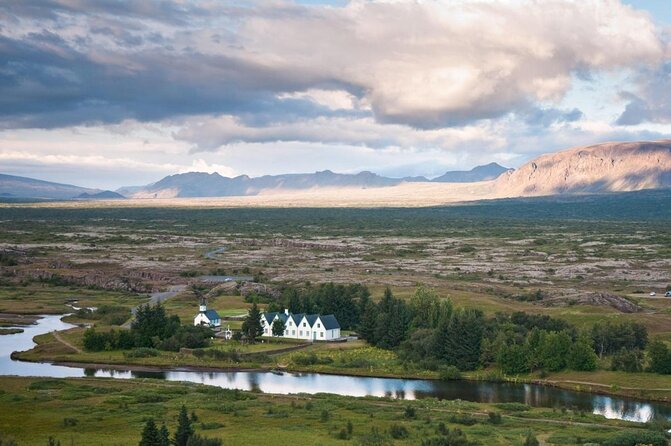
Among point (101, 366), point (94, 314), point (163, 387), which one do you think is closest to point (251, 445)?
point (163, 387)

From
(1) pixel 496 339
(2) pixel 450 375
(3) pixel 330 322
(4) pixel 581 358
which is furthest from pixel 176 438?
(3) pixel 330 322

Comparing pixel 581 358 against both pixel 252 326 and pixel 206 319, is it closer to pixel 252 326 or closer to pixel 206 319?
pixel 252 326

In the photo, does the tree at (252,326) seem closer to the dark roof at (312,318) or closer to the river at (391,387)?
the dark roof at (312,318)

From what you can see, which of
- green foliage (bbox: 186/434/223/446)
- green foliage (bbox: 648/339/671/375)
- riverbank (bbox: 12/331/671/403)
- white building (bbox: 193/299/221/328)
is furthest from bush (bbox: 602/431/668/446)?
white building (bbox: 193/299/221/328)

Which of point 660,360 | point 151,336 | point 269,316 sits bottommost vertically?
point 660,360

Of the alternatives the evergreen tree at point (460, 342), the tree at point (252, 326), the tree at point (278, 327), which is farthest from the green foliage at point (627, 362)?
the tree at point (252, 326)

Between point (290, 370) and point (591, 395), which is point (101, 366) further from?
point (591, 395)
